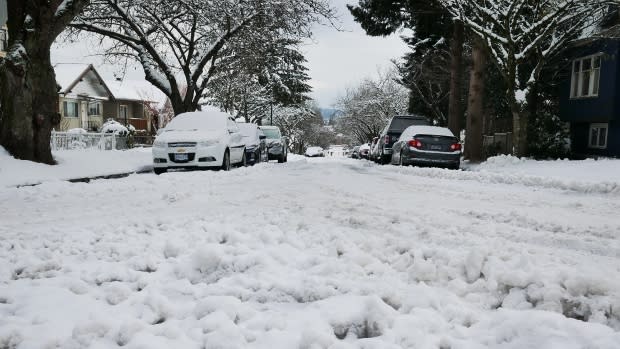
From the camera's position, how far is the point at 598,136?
20719 millimetres

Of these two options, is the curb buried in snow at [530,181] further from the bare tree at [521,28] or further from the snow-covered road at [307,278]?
the bare tree at [521,28]

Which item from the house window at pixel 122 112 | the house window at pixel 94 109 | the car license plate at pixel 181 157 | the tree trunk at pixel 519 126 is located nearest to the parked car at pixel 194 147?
the car license plate at pixel 181 157

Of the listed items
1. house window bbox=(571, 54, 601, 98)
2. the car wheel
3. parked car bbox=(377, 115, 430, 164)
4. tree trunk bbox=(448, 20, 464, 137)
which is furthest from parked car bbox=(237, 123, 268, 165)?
house window bbox=(571, 54, 601, 98)

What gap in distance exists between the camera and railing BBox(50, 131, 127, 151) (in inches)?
671

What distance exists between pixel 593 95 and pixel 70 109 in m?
40.0

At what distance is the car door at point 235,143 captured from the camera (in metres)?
13.8

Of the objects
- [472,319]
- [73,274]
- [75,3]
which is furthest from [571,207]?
[75,3]

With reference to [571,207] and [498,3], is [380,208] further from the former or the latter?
[498,3]

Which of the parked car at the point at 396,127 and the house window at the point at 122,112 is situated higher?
the house window at the point at 122,112

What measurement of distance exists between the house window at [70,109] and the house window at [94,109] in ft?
7.84

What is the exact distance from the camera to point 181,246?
3898 millimetres

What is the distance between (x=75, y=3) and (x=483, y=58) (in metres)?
14.2

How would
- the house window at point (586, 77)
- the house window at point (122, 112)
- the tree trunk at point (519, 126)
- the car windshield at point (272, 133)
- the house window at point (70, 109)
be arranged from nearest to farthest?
the tree trunk at point (519, 126) → the house window at point (586, 77) → the car windshield at point (272, 133) → the house window at point (70, 109) → the house window at point (122, 112)

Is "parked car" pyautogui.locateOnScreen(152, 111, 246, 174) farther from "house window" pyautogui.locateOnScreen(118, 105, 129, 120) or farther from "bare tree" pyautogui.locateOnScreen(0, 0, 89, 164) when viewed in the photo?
"house window" pyautogui.locateOnScreen(118, 105, 129, 120)
